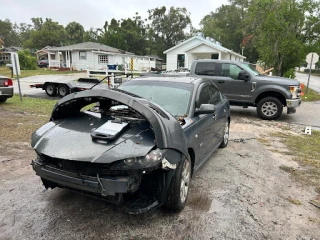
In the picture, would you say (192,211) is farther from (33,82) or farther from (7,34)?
(7,34)

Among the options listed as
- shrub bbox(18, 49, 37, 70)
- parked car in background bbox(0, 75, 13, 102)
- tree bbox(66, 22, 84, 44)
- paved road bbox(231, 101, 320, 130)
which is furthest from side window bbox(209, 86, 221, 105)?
tree bbox(66, 22, 84, 44)

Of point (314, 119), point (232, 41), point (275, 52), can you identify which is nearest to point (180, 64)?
point (275, 52)

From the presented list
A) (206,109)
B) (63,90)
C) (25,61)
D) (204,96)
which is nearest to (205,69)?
(204,96)

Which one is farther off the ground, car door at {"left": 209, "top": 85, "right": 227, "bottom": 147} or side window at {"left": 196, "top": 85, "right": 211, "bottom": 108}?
side window at {"left": 196, "top": 85, "right": 211, "bottom": 108}

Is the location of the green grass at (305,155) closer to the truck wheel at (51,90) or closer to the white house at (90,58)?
the truck wheel at (51,90)

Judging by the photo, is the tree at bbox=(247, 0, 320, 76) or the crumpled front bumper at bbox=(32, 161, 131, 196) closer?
the crumpled front bumper at bbox=(32, 161, 131, 196)

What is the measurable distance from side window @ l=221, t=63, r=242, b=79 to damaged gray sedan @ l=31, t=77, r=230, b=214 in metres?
6.53

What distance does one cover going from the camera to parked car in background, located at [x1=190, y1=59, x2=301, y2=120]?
9.21 m

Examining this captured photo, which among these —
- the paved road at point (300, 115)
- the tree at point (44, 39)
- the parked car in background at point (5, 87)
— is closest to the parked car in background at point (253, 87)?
the paved road at point (300, 115)

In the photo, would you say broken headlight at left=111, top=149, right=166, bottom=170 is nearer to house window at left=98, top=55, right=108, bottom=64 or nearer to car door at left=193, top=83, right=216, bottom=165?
car door at left=193, top=83, right=216, bottom=165

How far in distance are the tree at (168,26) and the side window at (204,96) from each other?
2137 inches

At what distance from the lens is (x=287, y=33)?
59.4 feet

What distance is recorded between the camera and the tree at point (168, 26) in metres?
58.1

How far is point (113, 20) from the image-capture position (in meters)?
53.7
